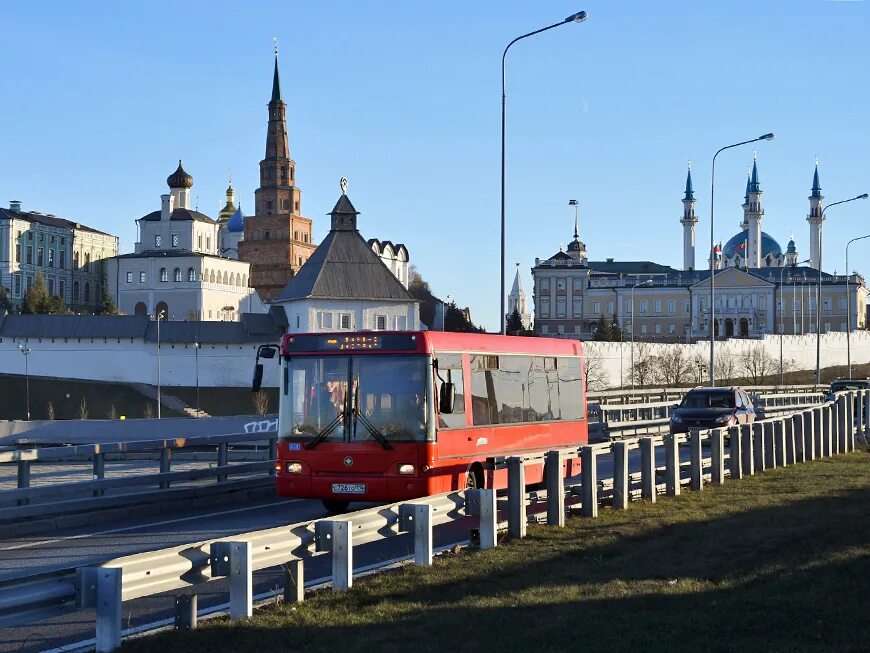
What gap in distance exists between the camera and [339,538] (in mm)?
10219

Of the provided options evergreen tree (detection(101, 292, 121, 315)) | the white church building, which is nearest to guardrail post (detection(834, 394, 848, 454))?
the white church building

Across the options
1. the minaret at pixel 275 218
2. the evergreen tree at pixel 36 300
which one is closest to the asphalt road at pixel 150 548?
the evergreen tree at pixel 36 300

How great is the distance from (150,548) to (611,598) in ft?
21.2

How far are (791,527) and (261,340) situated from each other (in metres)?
85.7

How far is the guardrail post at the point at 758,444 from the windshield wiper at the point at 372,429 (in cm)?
855

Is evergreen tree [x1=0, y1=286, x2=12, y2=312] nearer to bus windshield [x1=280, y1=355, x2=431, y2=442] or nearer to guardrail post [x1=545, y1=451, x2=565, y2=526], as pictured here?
bus windshield [x1=280, y1=355, x2=431, y2=442]

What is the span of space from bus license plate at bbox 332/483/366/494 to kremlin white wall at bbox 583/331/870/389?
69871 millimetres

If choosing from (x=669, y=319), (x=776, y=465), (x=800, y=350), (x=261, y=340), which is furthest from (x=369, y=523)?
(x=669, y=319)

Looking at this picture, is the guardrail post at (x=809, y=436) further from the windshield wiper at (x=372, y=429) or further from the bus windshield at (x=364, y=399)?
the windshield wiper at (x=372, y=429)

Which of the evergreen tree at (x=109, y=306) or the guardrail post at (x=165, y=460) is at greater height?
the evergreen tree at (x=109, y=306)

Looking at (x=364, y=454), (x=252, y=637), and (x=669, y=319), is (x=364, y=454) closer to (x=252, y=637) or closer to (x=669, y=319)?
(x=252, y=637)

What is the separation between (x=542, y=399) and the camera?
20.0 m

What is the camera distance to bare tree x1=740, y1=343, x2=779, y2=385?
103625mm

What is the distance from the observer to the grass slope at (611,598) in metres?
8.52
